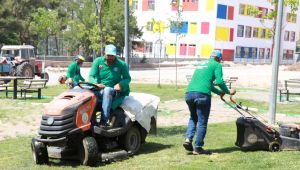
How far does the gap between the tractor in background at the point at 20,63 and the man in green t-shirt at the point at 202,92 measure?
20434mm

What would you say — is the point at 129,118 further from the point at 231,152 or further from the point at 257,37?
the point at 257,37

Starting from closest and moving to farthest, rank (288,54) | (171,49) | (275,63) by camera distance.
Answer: (275,63)
(171,49)
(288,54)

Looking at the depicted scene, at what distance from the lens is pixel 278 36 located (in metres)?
11.5

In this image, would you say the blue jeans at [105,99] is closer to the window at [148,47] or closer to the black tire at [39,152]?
the black tire at [39,152]

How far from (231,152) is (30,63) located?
22.4 metres

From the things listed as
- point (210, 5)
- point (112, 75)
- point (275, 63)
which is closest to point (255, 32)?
point (210, 5)

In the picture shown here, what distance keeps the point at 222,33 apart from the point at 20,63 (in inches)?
1734

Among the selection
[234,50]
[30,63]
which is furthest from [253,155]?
[234,50]

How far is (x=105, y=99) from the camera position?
774 centimetres

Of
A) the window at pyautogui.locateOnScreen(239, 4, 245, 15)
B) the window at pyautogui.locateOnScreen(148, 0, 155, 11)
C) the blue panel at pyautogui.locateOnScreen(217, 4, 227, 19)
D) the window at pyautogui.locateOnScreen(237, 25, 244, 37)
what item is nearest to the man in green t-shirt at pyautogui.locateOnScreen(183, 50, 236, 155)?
the blue panel at pyautogui.locateOnScreen(217, 4, 227, 19)

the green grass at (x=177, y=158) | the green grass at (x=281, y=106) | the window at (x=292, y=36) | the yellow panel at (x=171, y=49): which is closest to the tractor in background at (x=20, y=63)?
the green grass at (x=281, y=106)

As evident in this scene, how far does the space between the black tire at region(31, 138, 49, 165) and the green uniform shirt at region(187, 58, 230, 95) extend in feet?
8.12

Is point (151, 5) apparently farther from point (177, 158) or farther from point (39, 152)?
point (39, 152)

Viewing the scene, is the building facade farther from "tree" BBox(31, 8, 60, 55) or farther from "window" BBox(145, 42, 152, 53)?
"tree" BBox(31, 8, 60, 55)
